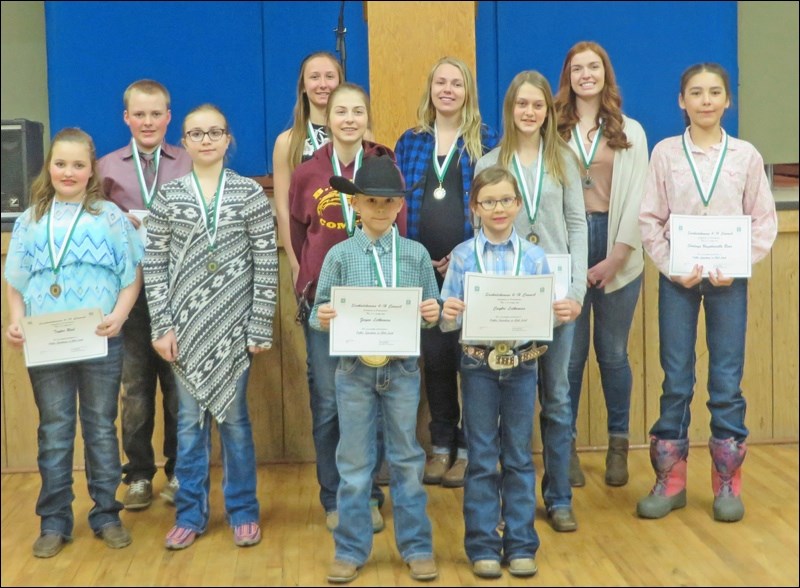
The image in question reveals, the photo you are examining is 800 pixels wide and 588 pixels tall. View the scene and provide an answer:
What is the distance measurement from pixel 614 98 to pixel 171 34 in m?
2.38

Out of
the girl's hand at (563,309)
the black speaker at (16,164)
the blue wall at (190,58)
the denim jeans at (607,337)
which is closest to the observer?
the girl's hand at (563,309)

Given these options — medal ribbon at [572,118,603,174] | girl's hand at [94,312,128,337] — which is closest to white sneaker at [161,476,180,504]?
girl's hand at [94,312,128,337]

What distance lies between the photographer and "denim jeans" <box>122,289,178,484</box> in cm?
370

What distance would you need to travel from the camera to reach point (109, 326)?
3.18 meters

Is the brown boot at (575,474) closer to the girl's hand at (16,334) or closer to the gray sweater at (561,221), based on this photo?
the gray sweater at (561,221)

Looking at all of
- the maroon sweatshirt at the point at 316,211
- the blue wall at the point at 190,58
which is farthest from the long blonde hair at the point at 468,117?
the blue wall at the point at 190,58

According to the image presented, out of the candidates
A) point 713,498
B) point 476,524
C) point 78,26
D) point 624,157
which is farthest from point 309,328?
point 78,26

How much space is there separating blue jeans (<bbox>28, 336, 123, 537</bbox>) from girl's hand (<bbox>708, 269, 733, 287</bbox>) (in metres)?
2.00

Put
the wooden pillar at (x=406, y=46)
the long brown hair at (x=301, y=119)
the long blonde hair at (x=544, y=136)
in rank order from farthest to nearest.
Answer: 1. the wooden pillar at (x=406, y=46)
2. the long brown hair at (x=301, y=119)
3. the long blonde hair at (x=544, y=136)

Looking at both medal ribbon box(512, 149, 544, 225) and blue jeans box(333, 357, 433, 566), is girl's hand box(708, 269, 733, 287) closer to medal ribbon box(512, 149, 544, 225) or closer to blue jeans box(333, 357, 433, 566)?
medal ribbon box(512, 149, 544, 225)

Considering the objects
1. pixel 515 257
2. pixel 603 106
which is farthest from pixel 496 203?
pixel 603 106

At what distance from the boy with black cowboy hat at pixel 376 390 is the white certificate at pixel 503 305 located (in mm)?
112

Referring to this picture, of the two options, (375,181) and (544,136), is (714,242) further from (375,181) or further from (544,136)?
(375,181)

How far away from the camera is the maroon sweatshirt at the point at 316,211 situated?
3209 mm
